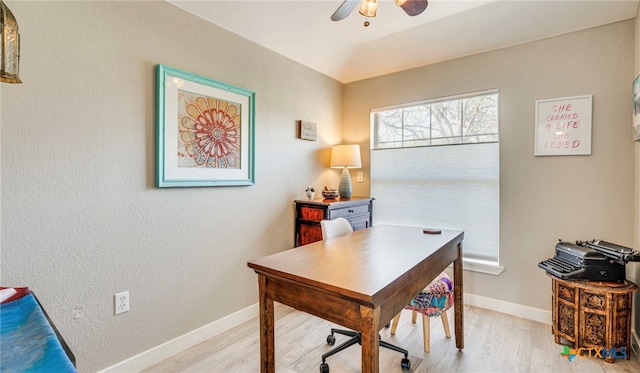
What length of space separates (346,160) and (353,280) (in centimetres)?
215

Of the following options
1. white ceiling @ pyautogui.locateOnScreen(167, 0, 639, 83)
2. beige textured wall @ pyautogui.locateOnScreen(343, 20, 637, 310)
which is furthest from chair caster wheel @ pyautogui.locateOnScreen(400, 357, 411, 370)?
white ceiling @ pyautogui.locateOnScreen(167, 0, 639, 83)

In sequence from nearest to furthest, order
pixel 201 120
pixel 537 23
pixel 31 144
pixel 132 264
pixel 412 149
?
pixel 31 144 → pixel 132 264 → pixel 201 120 → pixel 537 23 → pixel 412 149

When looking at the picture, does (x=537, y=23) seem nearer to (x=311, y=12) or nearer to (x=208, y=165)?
(x=311, y=12)

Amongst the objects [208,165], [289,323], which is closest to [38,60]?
[208,165]

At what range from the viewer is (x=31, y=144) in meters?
1.51

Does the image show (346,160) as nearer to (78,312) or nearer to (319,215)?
(319,215)

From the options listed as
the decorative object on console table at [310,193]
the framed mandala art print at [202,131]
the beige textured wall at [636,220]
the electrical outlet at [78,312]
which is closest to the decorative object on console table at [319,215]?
the decorative object on console table at [310,193]

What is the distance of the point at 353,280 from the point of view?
1173 mm

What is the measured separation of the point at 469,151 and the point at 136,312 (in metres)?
3.05

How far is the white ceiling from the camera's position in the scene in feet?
7.34

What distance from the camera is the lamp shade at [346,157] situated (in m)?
3.21

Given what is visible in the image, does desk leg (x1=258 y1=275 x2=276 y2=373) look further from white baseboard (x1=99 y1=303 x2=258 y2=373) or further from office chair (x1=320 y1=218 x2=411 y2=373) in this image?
white baseboard (x1=99 y1=303 x2=258 y2=373)

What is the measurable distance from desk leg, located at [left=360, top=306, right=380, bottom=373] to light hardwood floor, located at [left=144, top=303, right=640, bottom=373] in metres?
0.94

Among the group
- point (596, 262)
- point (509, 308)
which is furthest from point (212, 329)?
point (596, 262)
